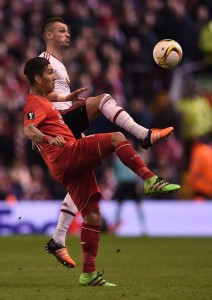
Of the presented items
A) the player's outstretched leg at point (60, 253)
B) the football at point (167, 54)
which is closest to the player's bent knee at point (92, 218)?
the player's outstretched leg at point (60, 253)

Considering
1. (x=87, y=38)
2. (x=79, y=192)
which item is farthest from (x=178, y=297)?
(x=87, y=38)

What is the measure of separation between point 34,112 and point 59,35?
5.01ft

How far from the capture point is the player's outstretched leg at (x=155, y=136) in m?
A: 9.49

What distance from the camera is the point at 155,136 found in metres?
9.55

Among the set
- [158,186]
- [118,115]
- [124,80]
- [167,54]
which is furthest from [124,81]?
[158,186]

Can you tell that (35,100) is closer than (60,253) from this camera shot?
Yes

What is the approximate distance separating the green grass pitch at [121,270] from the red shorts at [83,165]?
0.86 meters

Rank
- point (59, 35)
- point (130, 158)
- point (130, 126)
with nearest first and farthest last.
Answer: point (130, 158) < point (130, 126) < point (59, 35)

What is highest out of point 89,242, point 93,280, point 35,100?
point 35,100

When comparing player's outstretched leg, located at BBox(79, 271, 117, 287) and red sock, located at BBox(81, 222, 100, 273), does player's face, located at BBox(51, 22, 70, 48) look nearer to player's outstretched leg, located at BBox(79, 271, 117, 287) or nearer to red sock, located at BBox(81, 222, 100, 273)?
red sock, located at BBox(81, 222, 100, 273)

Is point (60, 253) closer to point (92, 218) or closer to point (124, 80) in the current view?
point (92, 218)

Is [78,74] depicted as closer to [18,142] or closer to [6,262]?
[18,142]

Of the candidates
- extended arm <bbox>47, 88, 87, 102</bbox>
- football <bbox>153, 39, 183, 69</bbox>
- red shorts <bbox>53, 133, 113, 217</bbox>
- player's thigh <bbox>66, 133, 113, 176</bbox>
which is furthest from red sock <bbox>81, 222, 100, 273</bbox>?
football <bbox>153, 39, 183, 69</bbox>

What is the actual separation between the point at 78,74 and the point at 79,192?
35.9 feet
